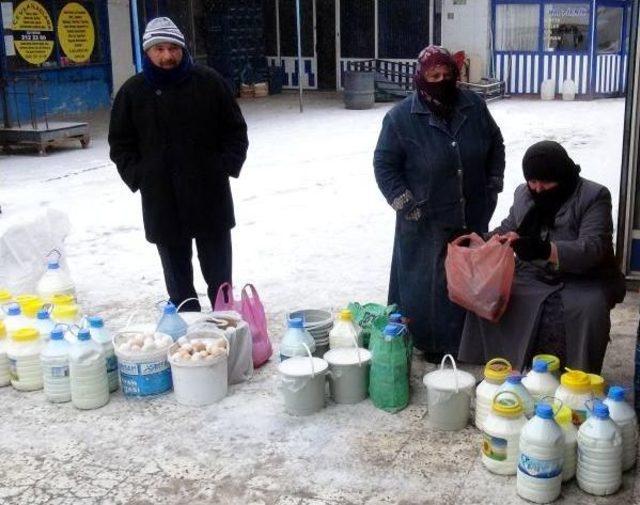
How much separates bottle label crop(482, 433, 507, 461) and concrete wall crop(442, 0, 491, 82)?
15.9m

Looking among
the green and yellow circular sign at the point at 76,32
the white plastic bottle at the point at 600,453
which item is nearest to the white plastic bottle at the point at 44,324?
the white plastic bottle at the point at 600,453

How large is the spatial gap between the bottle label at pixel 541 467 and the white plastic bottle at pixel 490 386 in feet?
1.38

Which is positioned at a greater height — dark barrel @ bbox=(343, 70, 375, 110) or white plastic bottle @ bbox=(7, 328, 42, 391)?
dark barrel @ bbox=(343, 70, 375, 110)

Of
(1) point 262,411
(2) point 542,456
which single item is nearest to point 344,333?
(1) point 262,411

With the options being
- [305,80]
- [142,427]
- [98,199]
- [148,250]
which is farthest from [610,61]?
[142,427]

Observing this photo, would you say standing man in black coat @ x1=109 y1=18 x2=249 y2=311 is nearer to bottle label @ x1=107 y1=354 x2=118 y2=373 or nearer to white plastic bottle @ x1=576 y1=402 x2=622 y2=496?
bottle label @ x1=107 y1=354 x2=118 y2=373

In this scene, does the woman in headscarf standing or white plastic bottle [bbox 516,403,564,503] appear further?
the woman in headscarf standing

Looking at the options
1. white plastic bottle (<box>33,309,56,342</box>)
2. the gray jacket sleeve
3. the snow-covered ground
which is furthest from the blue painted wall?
the gray jacket sleeve

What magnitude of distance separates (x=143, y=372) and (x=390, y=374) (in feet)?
4.01

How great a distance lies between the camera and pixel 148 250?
7.04m

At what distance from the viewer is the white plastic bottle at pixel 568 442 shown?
10.6 feet

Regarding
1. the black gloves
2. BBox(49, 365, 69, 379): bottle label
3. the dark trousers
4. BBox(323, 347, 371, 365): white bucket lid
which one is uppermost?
the black gloves

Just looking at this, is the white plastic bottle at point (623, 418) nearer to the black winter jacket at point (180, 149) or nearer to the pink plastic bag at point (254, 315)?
the pink plastic bag at point (254, 315)

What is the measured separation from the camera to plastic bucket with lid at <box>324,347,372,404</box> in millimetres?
3951
